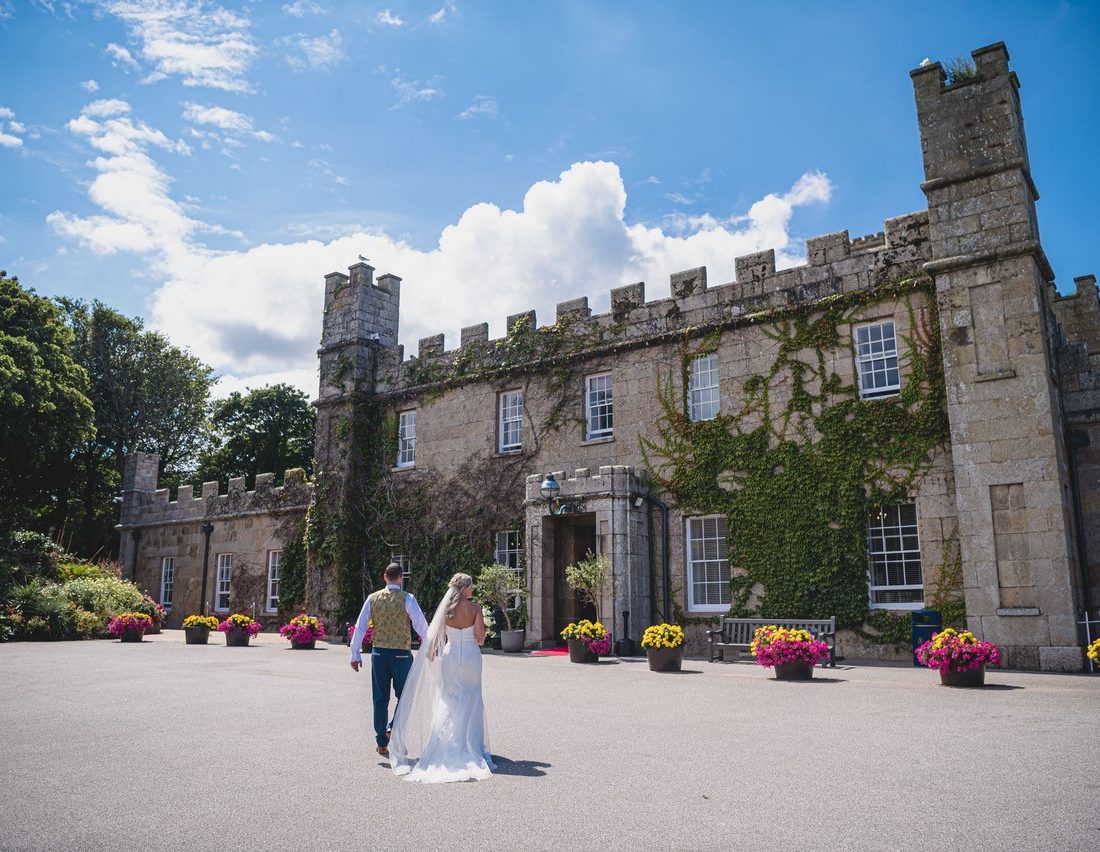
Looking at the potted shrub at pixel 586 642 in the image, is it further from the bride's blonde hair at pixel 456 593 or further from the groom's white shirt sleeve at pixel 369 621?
the bride's blonde hair at pixel 456 593

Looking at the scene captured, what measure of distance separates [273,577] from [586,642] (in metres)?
14.5

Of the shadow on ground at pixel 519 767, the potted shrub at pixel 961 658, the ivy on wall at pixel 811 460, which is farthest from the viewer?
the ivy on wall at pixel 811 460

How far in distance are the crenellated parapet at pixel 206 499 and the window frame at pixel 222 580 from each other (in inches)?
57.0

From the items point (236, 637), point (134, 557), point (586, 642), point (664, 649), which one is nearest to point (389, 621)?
point (664, 649)

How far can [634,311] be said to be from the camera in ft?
61.5

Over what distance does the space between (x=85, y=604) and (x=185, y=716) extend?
1488 cm

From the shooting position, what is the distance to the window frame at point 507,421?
20.3 m

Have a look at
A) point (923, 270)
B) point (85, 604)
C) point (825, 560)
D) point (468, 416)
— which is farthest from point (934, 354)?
point (85, 604)

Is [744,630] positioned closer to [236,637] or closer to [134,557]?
[236,637]

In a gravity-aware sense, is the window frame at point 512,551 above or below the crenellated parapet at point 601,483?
below

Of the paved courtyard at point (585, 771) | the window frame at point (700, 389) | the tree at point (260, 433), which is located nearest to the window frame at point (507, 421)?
the window frame at point (700, 389)

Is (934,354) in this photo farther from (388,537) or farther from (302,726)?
(388,537)

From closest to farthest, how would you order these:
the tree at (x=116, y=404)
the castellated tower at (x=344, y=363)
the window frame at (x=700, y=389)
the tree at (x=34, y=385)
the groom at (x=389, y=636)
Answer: the groom at (x=389, y=636) → the window frame at (x=700, y=389) → the castellated tower at (x=344, y=363) → the tree at (x=34, y=385) → the tree at (x=116, y=404)

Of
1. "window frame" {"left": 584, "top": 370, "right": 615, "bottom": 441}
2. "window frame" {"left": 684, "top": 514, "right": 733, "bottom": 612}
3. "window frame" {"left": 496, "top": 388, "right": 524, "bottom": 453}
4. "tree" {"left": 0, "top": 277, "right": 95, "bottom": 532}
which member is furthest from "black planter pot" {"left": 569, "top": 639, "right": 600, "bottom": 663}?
"tree" {"left": 0, "top": 277, "right": 95, "bottom": 532}
